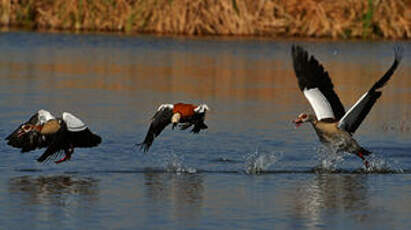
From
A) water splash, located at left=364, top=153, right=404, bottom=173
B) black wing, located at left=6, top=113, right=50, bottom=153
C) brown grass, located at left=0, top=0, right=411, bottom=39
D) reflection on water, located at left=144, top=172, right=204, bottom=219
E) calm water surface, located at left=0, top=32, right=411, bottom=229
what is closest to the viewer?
calm water surface, located at left=0, top=32, right=411, bottom=229

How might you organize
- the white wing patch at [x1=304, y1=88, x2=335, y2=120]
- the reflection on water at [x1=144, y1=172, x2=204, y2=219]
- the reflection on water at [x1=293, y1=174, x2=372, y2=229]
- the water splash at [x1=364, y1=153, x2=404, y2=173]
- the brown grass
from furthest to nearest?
the brown grass, the white wing patch at [x1=304, y1=88, x2=335, y2=120], the water splash at [x1=364, y1=153, x2=404, y2=173], the reflection on water at [x1=144, y1=172, x2=204, y2=219], the reflection on water at [x1=293, y1=174, x2=372, y2=229]

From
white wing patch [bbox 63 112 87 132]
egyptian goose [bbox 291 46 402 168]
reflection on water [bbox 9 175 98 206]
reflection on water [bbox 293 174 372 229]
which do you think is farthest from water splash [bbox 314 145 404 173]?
reflection on water [bbox 9 175 98 206]

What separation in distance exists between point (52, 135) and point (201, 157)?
207 cm

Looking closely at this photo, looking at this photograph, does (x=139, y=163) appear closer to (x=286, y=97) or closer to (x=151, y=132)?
(x=151, y=132)

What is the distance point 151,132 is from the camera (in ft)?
44.4

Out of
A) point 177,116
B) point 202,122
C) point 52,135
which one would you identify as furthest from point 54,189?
point 202,122

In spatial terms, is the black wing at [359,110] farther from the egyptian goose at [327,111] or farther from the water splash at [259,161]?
the water splash at [259,161]

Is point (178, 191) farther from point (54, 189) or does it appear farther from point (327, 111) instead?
point (327, 111)

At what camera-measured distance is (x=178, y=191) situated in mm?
11789

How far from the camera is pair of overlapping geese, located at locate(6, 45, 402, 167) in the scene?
1263cm

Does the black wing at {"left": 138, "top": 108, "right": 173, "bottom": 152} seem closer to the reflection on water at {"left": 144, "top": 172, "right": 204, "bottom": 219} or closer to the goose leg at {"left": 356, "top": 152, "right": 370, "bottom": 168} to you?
the reflection on water at {"left": 144, "top": 172, "right": 204, "bottom": 219}

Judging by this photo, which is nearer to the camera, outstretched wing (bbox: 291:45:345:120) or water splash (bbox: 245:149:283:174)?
water splash (bbox: 245:149:283:174)

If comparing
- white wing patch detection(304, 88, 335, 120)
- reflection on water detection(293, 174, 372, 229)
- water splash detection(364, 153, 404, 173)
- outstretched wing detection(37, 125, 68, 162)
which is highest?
white wing patch detection(304, 88, 335, 120)

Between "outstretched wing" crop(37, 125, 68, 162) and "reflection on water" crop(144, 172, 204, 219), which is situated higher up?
"outstretched wing" crop(37, 125, 68, 162)
